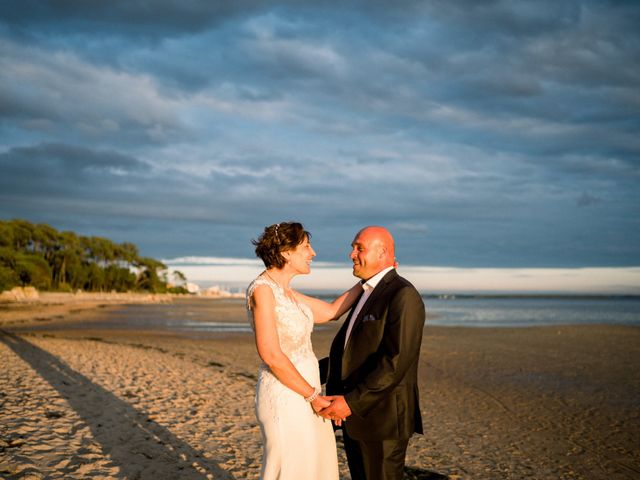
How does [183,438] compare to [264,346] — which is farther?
[183,438]

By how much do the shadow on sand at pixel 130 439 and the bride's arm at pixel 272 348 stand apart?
333cm

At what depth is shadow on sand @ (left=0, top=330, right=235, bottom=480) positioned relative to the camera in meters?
6.51

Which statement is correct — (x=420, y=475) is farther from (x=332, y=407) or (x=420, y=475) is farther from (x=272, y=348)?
(x=272, y=348)

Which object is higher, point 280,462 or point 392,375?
point 392,375

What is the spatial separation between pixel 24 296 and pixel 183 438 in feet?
191

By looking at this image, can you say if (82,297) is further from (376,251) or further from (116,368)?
(376,251)

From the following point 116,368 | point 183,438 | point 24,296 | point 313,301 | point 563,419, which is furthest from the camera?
point 24,296

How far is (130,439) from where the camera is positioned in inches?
299

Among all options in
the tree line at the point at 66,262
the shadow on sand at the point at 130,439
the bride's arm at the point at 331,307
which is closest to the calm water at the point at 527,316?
the shadow on sand at the point at 130,439

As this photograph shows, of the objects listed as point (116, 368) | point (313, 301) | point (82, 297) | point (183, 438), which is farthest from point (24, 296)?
point (313, 301)

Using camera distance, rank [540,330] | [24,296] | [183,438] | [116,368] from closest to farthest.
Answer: [183,438], [116,368], [540,330], [24,296]

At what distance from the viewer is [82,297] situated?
70062mm

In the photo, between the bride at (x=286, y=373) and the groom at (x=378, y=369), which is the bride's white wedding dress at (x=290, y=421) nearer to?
the bride at (x=286, y=373)

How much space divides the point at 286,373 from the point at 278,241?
0.98m
